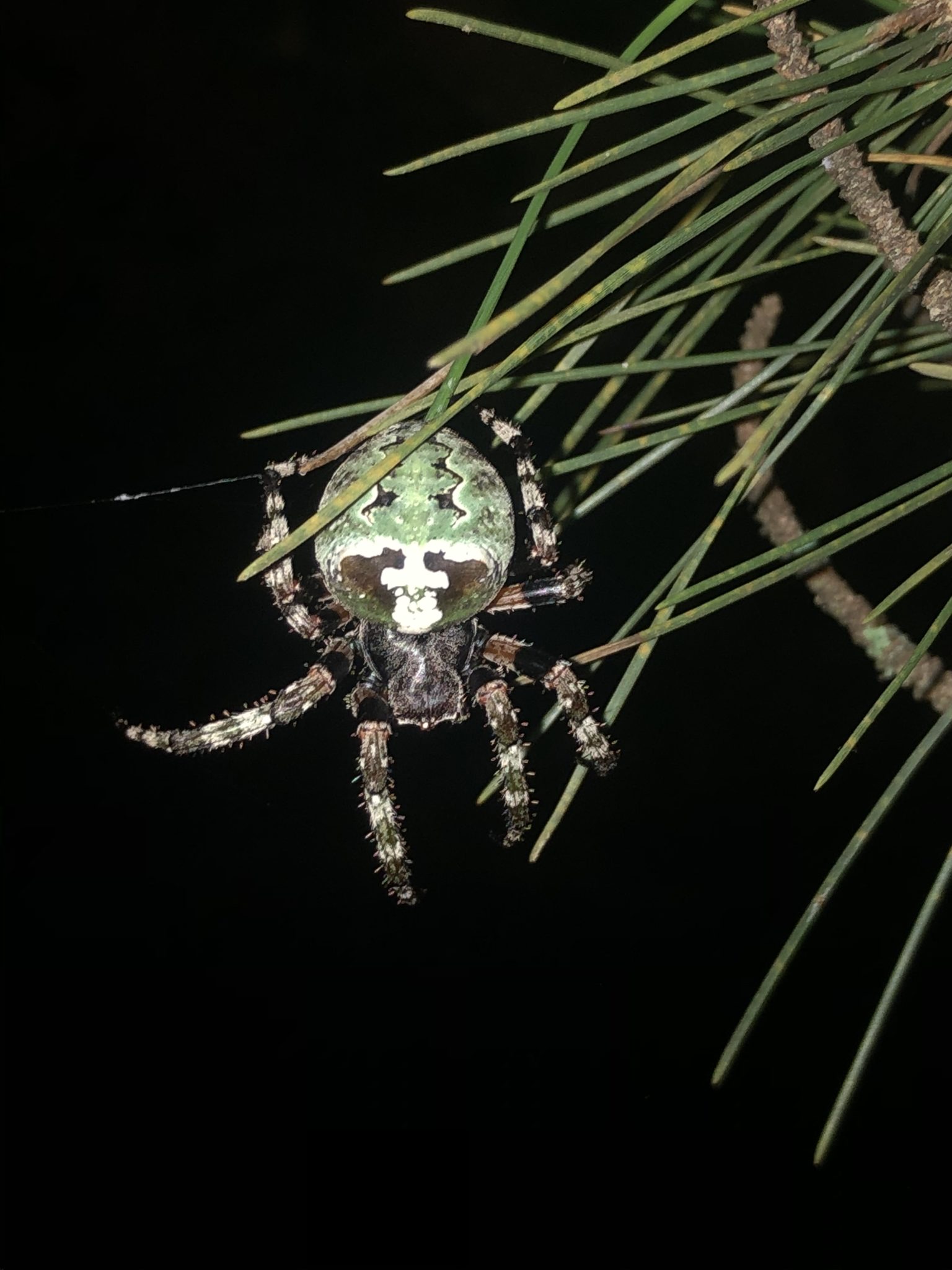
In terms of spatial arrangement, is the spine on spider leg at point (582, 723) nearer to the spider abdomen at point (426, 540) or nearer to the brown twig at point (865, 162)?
the spider abdomen at point (426, 540)

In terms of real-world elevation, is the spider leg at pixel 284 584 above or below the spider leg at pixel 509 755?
above

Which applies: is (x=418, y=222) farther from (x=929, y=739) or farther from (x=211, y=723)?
(x=929, y=739)

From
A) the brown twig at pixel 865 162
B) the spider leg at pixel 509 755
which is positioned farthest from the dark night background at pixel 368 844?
the brown twig at pixel 865 162

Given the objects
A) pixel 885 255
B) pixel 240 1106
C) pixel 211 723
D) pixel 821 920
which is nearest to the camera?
pixel 885 255

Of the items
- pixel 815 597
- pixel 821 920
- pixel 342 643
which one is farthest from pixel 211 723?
pixel 821 920

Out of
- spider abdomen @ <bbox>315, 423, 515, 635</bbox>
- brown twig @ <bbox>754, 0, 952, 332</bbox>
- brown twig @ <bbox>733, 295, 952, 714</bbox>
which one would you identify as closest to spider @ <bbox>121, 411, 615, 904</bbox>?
spider abdomen @ <bbox>315, 423, 515, 635</bbox>

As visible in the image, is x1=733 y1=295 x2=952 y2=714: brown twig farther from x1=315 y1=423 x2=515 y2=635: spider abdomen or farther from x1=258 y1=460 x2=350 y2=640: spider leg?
x1=258 y1=460 x2=350 y2=640: spider leg
